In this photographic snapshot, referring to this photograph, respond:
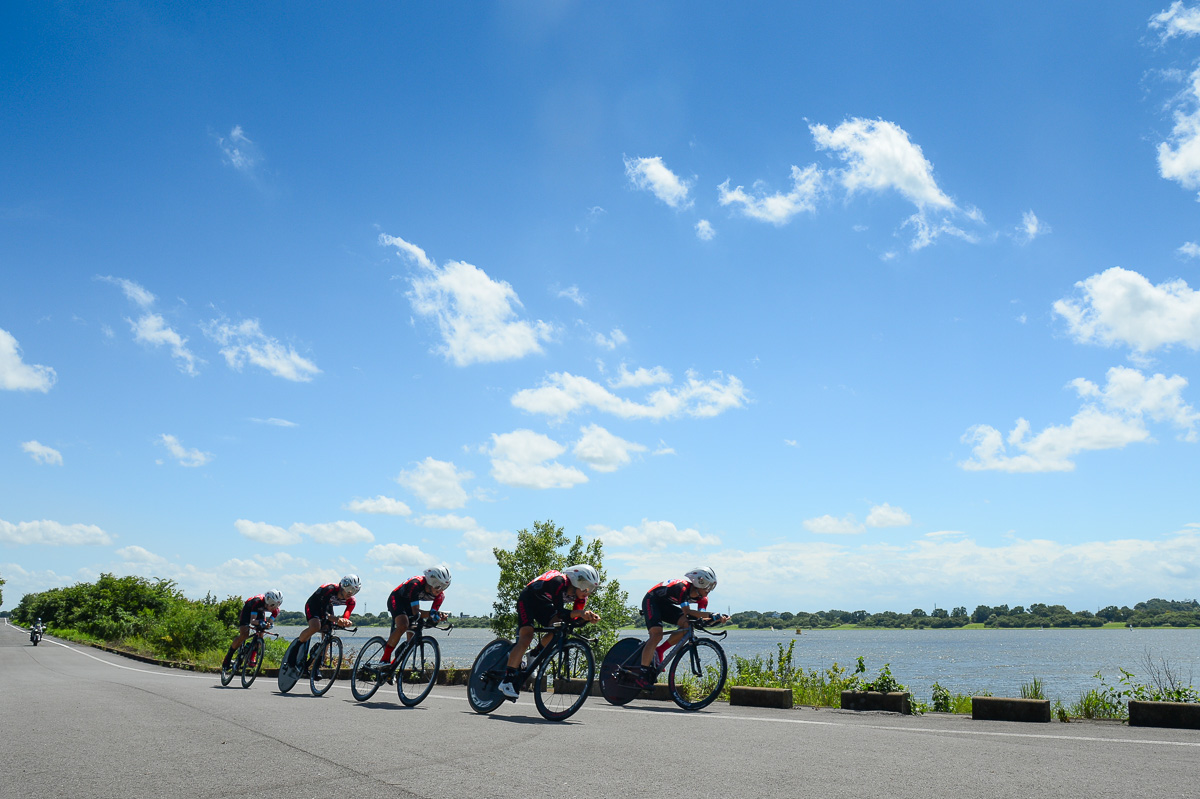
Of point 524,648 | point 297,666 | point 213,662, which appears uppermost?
point 524,648

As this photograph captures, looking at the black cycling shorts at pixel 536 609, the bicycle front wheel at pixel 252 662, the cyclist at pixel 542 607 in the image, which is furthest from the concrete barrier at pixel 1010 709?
the bicycle front wheel at pixel 252 662

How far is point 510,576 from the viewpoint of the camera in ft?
171

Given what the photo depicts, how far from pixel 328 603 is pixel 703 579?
22.7ft

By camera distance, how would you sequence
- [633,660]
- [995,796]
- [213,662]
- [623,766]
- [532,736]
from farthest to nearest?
[213,662], [633,660], [532,736], [623,766], [995,796]

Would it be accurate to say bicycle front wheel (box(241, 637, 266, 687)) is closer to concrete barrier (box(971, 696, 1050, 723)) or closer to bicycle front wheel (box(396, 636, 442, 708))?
bicycle front wheel (box(396, 636, 442, 708))

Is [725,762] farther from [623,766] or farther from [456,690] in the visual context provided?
[456,690]

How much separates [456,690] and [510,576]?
39.1 m

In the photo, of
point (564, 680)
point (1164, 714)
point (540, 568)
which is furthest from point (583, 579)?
point (540, 568)

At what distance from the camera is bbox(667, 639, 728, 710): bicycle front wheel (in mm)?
10273

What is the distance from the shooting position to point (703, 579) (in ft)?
34.6

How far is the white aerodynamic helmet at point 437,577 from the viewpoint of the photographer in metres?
11.4

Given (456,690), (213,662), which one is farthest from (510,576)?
(456,690)

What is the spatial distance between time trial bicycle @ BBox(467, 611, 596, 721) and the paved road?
1.01 ft

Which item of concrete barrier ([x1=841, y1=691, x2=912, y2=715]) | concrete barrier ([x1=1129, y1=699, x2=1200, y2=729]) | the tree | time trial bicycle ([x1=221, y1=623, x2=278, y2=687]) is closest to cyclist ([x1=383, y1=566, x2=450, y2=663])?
time trial bicycle ([x1=221, y1=623, x2=278, y2=687])
